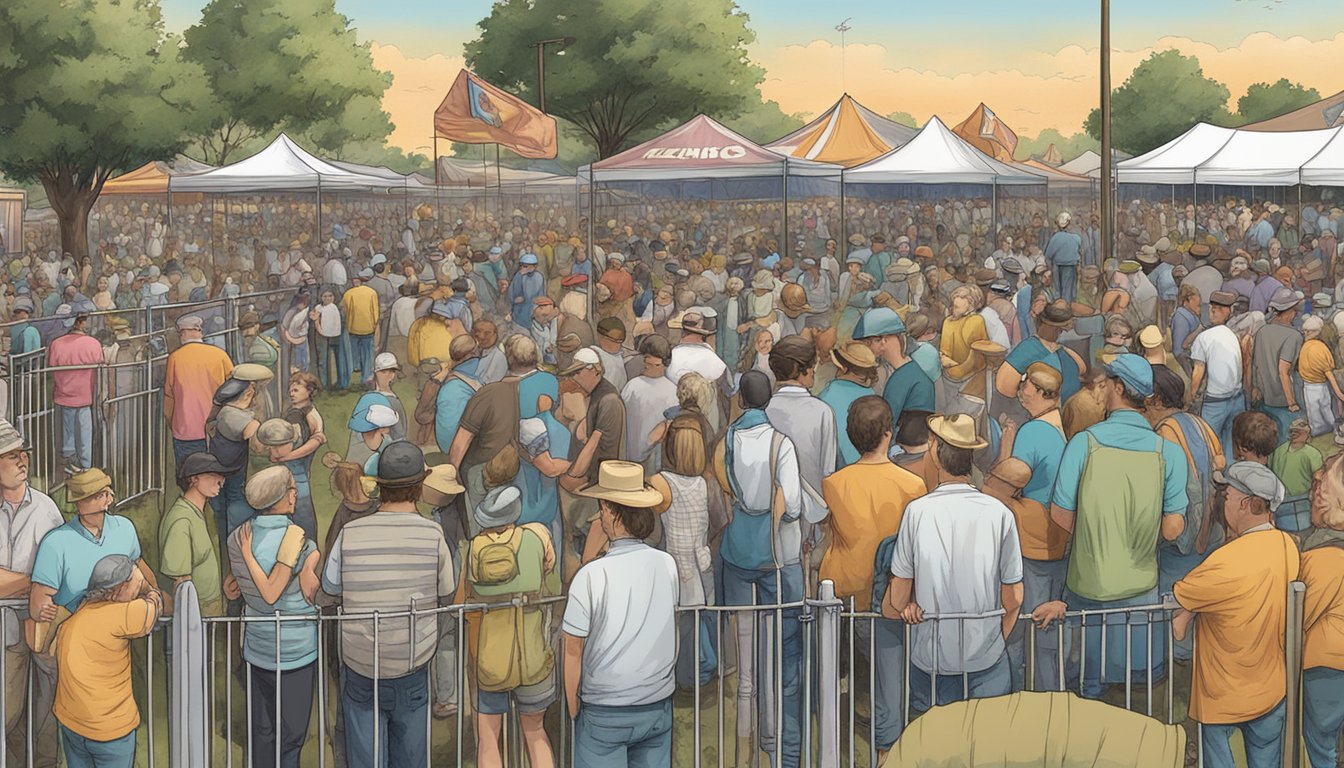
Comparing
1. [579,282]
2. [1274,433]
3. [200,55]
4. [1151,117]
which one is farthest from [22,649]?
[1151,117]

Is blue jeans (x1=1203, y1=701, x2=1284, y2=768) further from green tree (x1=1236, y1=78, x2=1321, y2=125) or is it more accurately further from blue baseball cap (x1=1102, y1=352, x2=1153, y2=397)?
green tree (x1=1236, y1=78, x2=1321, y2=125)

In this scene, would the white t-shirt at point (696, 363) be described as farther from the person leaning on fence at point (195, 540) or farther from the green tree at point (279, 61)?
the green tree at point (279, 61)

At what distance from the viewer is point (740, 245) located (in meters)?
37.4

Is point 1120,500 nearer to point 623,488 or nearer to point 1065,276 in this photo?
point 623,488

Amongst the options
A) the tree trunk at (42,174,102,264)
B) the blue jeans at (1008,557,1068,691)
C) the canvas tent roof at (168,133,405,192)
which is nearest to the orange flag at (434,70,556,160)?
the canvas tent roof at (168,133,405,192)

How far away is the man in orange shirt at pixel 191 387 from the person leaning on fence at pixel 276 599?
12.7ft

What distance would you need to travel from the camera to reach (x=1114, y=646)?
6777mm

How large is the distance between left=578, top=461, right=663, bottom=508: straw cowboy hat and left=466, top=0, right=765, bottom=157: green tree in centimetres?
5643

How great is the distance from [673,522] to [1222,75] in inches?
3939

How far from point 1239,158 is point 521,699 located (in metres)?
24.8

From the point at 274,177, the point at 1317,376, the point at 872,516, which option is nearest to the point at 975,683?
the point at 872,516

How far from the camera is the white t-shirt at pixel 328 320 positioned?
16.1 metres

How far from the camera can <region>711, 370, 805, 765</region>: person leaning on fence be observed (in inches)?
249

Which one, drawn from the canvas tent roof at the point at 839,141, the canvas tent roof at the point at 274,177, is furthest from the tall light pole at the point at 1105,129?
the canvas tent roof at the point at 274,177
